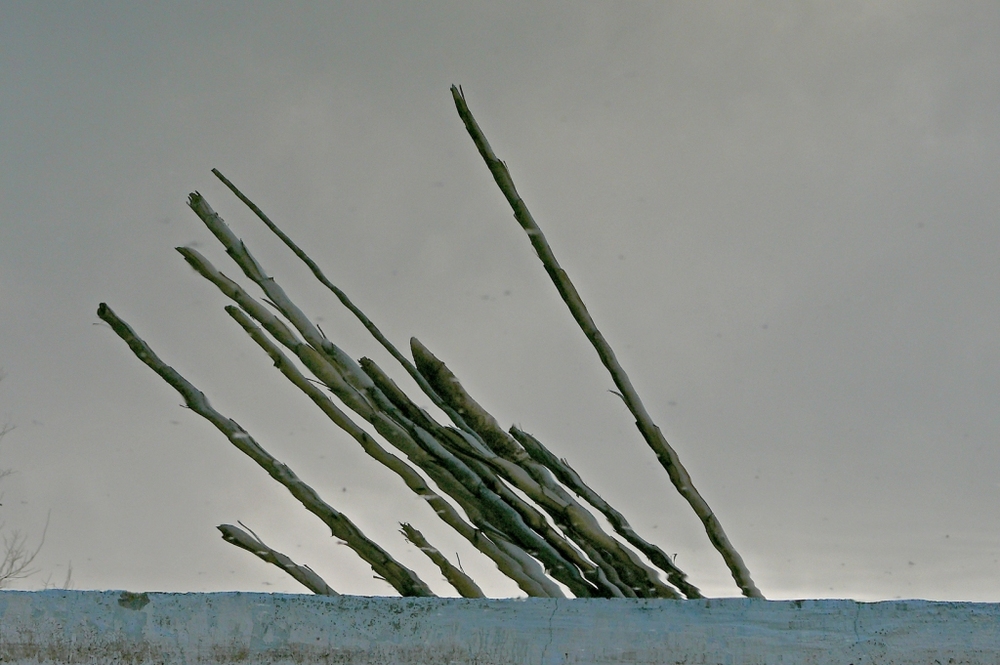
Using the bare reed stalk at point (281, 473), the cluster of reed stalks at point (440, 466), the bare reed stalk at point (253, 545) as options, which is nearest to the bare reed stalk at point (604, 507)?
the cluster of reed stalks at point (440, 466)

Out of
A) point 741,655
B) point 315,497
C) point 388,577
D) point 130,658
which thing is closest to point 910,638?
point 741,655

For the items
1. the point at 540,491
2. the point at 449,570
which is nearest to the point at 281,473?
the point at 449,570

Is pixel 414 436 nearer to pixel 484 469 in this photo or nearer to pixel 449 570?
pixel 484 469

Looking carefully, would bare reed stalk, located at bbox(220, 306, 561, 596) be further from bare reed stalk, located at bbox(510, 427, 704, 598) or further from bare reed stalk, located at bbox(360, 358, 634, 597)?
bare reed stalk, located at bbox(510, 427, 704, 598)

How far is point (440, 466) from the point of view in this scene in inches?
63.4

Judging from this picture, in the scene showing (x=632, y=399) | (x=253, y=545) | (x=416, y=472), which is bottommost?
(x=253, y=545)

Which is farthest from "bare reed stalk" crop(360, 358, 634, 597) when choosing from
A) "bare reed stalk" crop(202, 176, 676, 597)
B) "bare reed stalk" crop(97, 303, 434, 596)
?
"bare reed stalk" crop(97, 303, 434, 596)

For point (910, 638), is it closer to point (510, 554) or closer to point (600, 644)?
point (600, 644)

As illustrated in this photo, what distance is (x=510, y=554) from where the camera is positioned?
5.19 feet

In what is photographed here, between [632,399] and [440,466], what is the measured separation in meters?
0.39

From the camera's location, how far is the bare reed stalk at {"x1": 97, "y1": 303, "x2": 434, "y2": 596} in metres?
1.53

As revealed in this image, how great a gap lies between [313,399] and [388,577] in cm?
35

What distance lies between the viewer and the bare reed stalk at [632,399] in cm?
172

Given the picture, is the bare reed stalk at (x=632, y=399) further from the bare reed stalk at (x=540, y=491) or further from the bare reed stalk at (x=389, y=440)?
the bare reed stalk at (x=389, y=440)
